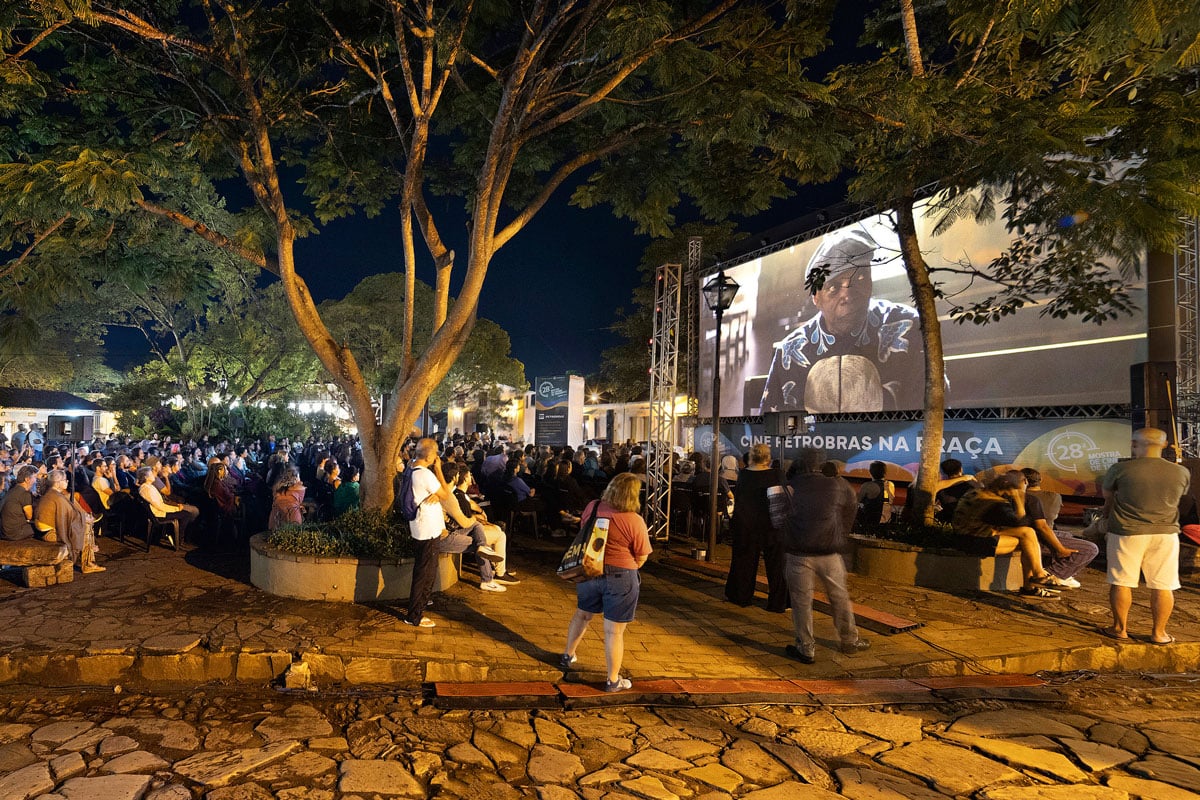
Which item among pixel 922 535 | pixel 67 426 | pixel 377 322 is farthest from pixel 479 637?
pixel 67 426

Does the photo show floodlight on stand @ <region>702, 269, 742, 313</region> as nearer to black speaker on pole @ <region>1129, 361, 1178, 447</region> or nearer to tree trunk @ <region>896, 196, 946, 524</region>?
tree trunk @ <region>896, 196, 946, 524</region>

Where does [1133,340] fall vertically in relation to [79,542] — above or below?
above

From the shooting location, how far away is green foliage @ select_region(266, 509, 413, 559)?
6105 millimetres

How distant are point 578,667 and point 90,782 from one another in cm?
272

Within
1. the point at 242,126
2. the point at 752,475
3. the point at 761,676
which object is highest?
the point at 242,126

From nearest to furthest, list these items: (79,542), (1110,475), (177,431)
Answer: (1110,475) → (79,542) → (177,431)

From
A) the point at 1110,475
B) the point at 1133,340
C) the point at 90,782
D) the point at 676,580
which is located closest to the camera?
the point at 90,782

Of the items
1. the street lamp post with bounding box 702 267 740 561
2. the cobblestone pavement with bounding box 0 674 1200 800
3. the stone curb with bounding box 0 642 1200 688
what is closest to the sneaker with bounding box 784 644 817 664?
the stone curb with bounding box 0 642 1200 688

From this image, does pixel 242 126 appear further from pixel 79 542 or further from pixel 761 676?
pixel 761 676

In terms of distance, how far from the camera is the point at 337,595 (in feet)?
19.4

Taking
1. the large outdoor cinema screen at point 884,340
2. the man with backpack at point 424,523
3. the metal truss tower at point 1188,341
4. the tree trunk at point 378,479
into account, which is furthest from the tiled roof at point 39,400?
the metal truss tower at point 1188,341

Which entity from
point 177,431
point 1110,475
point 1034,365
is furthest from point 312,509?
point 177,431

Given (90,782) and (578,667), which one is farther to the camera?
(578,667)

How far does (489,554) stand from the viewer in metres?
6.59
